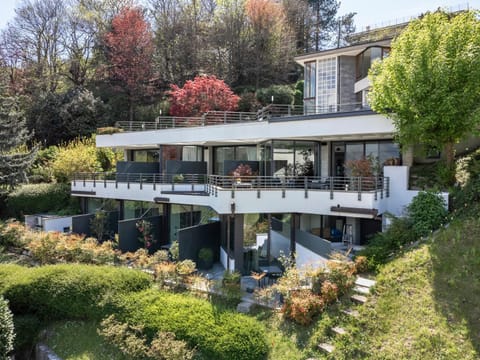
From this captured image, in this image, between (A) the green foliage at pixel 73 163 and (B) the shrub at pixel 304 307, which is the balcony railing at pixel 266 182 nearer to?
(A) the green foliage at pixel 73 163

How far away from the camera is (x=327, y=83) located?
2270 centimetres

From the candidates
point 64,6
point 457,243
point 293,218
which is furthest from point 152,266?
point 64,6

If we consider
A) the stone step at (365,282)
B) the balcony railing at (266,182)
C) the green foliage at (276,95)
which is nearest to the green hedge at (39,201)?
the balcony railing at (266,182)

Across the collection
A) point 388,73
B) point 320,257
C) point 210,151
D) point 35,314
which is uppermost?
point 388,73

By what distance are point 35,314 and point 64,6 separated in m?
39.1

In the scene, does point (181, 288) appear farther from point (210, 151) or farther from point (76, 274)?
point (210, 151)

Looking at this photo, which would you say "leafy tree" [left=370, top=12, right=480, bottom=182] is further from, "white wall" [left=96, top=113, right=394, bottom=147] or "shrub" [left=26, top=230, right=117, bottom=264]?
"shrub" [left=26, top=230, right=117, bottom=264]

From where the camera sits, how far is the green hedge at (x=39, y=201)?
26.4m

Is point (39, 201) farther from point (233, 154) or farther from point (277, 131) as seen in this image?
point (277, 131)

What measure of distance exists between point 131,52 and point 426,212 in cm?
3428

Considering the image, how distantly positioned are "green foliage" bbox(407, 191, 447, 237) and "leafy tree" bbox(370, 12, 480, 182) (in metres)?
2.27

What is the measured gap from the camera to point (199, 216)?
781 inches

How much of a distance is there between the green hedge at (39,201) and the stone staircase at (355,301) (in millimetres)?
22129

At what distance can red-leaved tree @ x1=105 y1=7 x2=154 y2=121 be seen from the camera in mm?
37375
